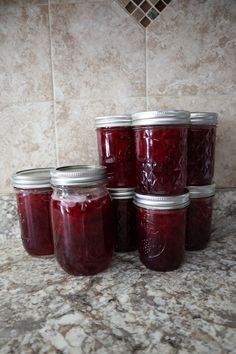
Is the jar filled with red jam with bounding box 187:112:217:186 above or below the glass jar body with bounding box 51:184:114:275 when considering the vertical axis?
above

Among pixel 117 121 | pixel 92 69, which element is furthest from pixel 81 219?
pixel 92 69

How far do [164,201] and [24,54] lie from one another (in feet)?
2.05

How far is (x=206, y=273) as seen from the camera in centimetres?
68

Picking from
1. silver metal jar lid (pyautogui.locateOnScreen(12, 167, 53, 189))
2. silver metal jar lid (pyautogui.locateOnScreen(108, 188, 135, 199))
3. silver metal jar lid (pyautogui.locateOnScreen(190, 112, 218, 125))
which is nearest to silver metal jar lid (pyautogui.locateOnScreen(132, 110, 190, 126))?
silver metal jar lid (pyautogui.locateOnScreen(190, 112, 218, 125))

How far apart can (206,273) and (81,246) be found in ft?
1.01

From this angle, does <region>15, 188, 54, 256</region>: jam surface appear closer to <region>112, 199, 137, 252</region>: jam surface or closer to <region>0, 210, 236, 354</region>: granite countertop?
<region>0, 210, 236, 354</region>: granite countertop

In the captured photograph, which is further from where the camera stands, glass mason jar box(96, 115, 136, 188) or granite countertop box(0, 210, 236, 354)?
glass mason jar box(96, 115, 136, 188)

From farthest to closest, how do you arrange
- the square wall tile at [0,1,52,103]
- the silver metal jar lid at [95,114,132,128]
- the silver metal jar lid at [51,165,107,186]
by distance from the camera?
1. the square wall tile at [0,1,52,103]
2. the silver metal jar lid at [95,114,132,128]
3. the silver metal jar lid at [51,165,107,186]

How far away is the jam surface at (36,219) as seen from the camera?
0.77m

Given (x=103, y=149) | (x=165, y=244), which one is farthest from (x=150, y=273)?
(x=103, y=149)

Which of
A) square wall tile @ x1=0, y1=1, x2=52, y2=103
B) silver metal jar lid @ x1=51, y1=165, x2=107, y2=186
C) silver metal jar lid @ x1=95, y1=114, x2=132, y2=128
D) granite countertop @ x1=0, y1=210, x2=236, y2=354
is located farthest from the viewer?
square wall tile @ x1=0, y1=1, x2=52, y2=103

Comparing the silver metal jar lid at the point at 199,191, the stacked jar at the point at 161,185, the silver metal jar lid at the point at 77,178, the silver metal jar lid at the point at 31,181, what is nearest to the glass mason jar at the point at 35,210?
the silver metal jar lid at the point at 31,181

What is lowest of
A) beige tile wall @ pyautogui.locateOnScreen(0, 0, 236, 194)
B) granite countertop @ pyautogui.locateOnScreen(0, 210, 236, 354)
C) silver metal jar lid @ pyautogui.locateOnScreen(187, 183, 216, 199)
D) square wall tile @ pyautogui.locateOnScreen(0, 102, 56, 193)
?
granite countertop @ pyautogui.locateOnScreen(0, 210, 236, 354)

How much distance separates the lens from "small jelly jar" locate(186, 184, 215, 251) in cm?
79
